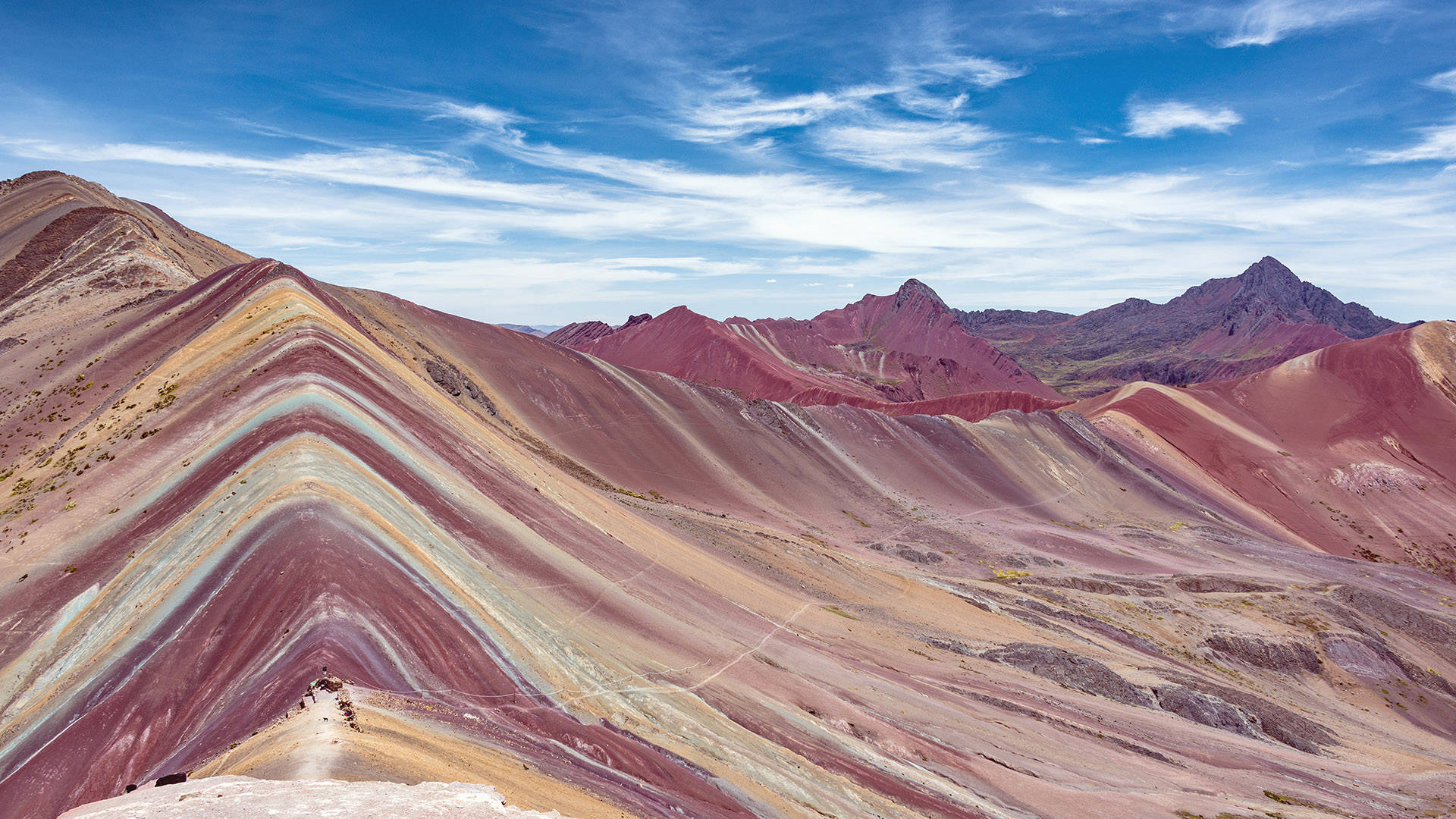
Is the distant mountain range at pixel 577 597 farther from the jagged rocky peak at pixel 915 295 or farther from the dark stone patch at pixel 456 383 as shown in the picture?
the jagged rocky peak at pixel 915 295

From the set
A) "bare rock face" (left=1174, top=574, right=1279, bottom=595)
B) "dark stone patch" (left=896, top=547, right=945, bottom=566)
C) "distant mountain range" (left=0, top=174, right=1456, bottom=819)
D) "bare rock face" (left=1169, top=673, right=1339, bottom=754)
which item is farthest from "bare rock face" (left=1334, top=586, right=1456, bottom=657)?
"dark stone patch" (left=896, top=547, right=945, bottom=566)

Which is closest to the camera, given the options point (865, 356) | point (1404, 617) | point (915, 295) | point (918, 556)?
point (1404, 617)

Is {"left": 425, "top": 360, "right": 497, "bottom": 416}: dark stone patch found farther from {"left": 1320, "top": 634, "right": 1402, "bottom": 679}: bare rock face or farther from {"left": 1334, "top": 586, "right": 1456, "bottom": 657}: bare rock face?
{"left": 1334, "top": 586, "right": 1456, "bottom": 657}: bare rock face

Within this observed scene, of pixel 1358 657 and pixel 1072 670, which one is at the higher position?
pixel 1072 670

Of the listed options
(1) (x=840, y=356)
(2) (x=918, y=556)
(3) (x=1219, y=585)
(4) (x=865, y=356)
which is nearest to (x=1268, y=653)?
(3) (x=1219, y=585)

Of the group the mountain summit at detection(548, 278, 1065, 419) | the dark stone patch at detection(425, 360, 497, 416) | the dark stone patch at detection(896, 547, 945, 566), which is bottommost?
the dark stone patch at detection(896, 547, 945, 566)

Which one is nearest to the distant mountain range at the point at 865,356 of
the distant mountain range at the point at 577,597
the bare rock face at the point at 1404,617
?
the distant mountain range at the point at 577,597

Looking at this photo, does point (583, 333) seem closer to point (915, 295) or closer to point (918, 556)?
point (915, 295)
